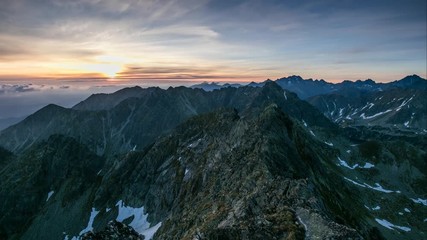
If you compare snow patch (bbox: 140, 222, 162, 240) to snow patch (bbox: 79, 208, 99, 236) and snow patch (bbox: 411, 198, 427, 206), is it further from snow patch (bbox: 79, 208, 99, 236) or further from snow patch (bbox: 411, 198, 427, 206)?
snow patch (bbox: 411, 198, 427, 206)

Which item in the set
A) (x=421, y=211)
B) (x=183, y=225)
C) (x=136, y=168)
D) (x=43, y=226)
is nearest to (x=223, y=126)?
(x=136, y=168)

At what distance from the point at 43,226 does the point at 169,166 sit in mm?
76198

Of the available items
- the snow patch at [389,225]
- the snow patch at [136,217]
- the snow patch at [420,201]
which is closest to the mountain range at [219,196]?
the snow patch at [136,217]

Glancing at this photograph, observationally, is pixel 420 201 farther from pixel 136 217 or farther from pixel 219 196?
pixel 219 196

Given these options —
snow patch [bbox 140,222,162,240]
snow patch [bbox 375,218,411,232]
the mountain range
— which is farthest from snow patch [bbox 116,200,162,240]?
snow patch [bbox 375,218,411,232]

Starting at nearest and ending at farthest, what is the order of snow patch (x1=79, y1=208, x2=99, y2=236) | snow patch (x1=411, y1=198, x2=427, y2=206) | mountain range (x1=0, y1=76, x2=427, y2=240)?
mountain range (x1=0, y1=76, x2=427, y2=240), snow patch (x1=79, y1=208, x2=99, y2=236), snow patch (x1=411, y1=198, x2=427, y2=206)

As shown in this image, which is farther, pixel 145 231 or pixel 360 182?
pixel 360 182

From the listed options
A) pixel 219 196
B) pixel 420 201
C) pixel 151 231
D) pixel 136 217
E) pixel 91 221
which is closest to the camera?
pixel 219 196

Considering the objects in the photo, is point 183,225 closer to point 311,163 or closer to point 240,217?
point 240,217

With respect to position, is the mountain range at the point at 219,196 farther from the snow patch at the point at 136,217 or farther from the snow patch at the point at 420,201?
the snow patch at the point at 420,201

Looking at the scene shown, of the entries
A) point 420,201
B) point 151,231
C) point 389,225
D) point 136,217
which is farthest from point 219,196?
point 420,201

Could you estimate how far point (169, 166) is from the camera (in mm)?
141750

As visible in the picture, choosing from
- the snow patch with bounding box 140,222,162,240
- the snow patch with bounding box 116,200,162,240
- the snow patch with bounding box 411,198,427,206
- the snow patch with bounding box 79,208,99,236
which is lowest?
the snow patch with bounding box 411,198,427,206

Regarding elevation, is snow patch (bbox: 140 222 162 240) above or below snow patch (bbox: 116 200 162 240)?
above
